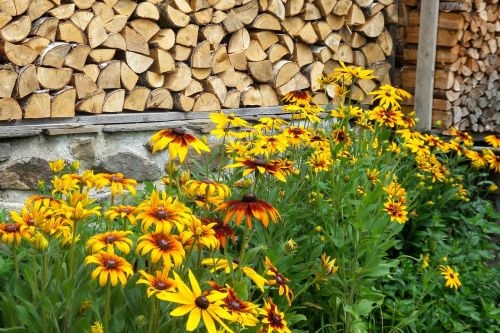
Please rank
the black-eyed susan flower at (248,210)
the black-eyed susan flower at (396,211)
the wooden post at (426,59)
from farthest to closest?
the wooden post at (426,59) → the black-eyed susan flower at (396,211) → the black-eyed susan flower at (248,210)

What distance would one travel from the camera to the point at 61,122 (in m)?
2.76

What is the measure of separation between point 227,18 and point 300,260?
137 centimetres

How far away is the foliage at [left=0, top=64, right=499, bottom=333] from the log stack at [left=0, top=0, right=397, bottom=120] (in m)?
0.36

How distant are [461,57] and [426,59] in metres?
0.33

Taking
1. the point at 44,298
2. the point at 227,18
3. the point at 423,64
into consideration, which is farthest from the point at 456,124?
the point at 44,298

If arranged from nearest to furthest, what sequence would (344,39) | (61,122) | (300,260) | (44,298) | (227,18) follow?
(44,298) → (300,260) → (61,122) → (227,18) → (344,39)

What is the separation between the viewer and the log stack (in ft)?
8.61

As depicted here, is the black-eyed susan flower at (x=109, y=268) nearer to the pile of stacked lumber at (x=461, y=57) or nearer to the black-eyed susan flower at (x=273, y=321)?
the black-eyed susan flower at (x=273, y=321)

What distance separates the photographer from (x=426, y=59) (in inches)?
168

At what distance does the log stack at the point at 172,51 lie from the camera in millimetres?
2625

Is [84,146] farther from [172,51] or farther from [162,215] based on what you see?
[162,215]

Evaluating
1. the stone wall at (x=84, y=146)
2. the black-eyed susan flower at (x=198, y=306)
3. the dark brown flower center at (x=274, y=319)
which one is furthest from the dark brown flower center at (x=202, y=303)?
the stone wall at (x=84, y=146)

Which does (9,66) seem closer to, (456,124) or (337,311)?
(337,311)

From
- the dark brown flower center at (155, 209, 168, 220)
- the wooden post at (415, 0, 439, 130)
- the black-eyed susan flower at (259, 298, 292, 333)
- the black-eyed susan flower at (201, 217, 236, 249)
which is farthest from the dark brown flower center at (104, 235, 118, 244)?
the wooden post at (415, 0, 439, 130)
